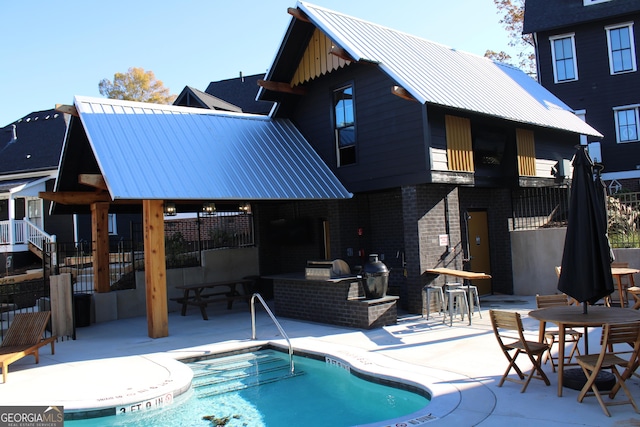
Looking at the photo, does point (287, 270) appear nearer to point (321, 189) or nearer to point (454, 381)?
point (321, 189)

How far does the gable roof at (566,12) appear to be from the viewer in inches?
843

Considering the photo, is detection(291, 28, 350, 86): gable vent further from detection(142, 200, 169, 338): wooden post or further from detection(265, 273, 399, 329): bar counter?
detection(142, 200, 169, 338): wooden post

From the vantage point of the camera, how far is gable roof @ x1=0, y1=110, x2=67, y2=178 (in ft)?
80.3

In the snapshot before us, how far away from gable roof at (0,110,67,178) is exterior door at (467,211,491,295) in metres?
18.2

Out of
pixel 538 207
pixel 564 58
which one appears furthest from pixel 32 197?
pixel 564 58

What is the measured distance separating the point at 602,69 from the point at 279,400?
68.6 ft

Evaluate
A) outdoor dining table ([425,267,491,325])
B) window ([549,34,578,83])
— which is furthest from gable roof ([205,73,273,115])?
outdoor dining table ([425,267,491,325])

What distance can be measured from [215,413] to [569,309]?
4.57 metres

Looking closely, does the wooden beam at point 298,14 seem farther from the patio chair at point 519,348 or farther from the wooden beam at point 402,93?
the patio chair at point 519,348

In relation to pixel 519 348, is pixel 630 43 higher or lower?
higher

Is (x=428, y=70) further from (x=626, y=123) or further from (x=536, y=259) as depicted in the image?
(x=626, y=123)

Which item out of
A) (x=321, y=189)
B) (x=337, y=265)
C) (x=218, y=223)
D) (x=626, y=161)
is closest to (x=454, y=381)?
(x=337, y=265)

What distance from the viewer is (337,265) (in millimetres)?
11398

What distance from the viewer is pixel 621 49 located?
2177 centimetres
